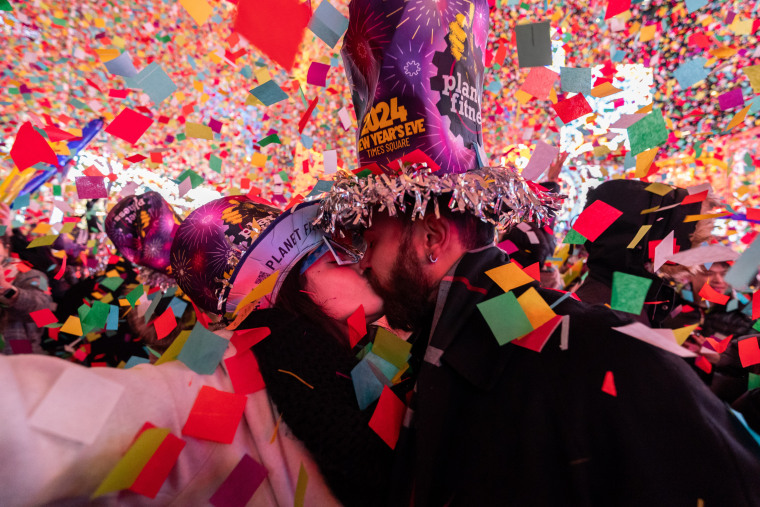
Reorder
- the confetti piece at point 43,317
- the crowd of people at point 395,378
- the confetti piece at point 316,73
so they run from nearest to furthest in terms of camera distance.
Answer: the crowd of people at point 395,378 < the confetti piece at point 316,73 < the confetti piece at point 43,317

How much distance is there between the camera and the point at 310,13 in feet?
3.92

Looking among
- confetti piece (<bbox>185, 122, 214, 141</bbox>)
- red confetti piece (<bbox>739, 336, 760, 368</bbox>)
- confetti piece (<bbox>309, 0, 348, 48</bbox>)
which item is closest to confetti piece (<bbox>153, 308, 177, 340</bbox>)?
confetti piece (<bbox>185, 122, 214, 141</bbox>)

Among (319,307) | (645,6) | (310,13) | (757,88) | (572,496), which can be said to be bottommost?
A: (572,496)

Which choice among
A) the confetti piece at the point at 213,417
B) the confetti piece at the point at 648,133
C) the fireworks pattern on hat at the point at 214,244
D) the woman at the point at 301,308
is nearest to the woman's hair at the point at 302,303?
the woman at the point at 301,308

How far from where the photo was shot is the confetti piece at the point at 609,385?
721 millimetres

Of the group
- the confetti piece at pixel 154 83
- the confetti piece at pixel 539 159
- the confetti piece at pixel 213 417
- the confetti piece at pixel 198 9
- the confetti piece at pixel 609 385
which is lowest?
the confetti piece at pixel 609 385

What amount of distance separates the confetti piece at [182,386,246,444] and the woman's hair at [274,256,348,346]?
1.17ft

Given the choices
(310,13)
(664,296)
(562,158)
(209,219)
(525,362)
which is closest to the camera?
(525,362)

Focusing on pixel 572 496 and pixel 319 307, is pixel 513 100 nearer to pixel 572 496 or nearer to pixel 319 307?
pixel 319 307

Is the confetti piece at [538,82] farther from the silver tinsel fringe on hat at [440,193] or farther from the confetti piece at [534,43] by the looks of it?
the silver tinsel fringe on hat at [440,193]

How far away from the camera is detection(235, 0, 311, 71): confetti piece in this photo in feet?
3.53

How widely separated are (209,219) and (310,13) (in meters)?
0.81

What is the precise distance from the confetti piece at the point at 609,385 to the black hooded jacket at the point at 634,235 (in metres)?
1.07

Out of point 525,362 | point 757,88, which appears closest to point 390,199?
point 525,362
